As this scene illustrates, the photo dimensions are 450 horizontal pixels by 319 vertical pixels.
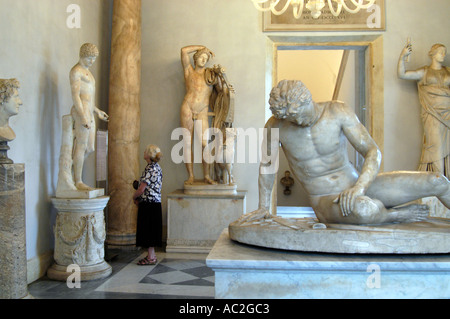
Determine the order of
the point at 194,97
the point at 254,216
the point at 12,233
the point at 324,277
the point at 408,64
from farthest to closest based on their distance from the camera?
1. the point at 408,64
2. the point at 194,97
3. the point at 12,233
4. the point at 254,216
5. the point at 324,277

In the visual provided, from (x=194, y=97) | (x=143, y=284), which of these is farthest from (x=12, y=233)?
(x=194, y=97)

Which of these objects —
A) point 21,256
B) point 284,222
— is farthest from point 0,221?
point 284,222

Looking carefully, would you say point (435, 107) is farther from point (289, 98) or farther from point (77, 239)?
point (77, 239)

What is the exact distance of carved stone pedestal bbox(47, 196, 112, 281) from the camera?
4449 mm

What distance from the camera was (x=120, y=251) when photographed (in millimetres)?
5934

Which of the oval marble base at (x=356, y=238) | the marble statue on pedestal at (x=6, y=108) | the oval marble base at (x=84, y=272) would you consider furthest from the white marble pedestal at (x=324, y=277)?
the oval marble base at (x=84, y=272)

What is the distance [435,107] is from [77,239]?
16.9ft

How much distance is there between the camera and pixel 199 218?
5.93 metres

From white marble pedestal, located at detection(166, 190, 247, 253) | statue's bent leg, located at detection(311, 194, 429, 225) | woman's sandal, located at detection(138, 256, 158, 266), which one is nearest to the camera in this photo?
statue's bent leg, located at detection(311, 194, 429, 225)

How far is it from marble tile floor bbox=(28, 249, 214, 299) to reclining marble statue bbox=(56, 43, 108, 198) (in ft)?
3.15

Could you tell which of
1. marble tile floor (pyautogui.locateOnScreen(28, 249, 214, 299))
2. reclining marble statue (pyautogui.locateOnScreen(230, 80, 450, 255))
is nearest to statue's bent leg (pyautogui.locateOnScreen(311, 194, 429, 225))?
reclining marble statue (pyautogui.locateOnScreen(230, 80, 450, 255))

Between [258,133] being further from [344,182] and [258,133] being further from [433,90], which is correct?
[344,182]

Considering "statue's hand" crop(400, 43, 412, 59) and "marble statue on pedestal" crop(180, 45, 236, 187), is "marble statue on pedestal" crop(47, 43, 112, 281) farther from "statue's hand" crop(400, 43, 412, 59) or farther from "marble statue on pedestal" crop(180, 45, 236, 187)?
"statue's hand" crop(400, 43, 412, 59)

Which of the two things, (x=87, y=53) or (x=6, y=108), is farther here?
(x=87, y=53)
